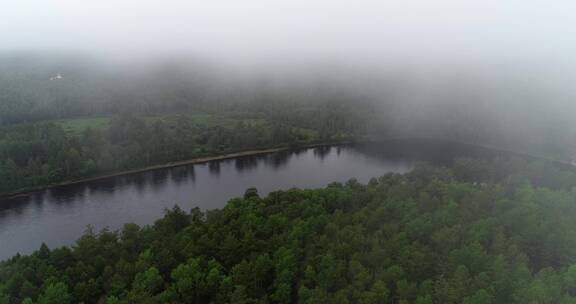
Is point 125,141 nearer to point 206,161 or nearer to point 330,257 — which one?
point 206,161

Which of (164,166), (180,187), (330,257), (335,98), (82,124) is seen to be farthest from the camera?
(335,98)

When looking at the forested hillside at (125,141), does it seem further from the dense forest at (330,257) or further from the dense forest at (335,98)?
the dense forest at (330,257)

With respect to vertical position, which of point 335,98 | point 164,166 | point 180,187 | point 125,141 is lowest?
point 180,187

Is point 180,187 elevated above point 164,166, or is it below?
below

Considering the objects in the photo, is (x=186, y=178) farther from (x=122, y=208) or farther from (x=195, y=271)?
(x=195, y=271)

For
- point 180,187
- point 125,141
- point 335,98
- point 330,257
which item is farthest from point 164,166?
point 335,98

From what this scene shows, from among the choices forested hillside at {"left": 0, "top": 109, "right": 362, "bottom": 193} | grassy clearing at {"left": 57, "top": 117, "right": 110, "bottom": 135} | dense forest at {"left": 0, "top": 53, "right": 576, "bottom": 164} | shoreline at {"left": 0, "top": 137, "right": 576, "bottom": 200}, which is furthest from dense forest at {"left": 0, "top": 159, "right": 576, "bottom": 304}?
grassy clearing at {"left": 57, "top": 117, "right": 110, "bottom": 135}

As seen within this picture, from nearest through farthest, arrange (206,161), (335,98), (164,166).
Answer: (164,166), (206,161), (335,98)
